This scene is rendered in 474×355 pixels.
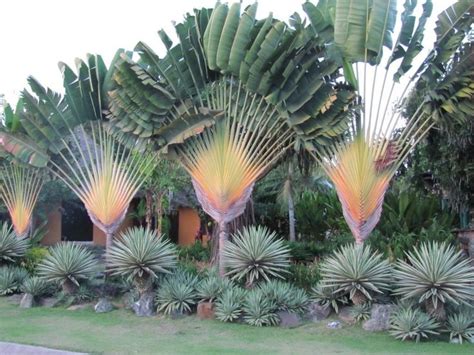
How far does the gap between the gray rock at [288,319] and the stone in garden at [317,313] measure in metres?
0.25

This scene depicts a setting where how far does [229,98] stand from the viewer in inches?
510

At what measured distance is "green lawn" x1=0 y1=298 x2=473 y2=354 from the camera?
28.7 ft

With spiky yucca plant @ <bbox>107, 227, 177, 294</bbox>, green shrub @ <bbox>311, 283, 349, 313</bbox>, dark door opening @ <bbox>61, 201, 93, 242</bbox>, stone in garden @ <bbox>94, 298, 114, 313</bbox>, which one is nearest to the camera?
green shrub @ <bbox>311, 283, 349, 313</bbox>

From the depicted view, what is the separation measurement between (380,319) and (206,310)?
11.0 ft

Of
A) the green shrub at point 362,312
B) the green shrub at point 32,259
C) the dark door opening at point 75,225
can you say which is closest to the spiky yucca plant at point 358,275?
the green shrub at point 362,312

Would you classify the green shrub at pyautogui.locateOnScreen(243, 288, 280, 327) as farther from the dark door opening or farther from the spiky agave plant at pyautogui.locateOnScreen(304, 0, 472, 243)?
→ the dark door opening

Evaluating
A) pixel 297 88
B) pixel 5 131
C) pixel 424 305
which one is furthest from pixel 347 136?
pixel 5 131

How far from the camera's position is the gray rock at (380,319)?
9.81m

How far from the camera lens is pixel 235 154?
12609 mm

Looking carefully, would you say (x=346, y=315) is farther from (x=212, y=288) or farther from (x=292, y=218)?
(x=292, y=218)

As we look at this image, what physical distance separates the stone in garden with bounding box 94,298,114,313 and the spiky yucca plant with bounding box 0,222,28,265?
4081 millimetres

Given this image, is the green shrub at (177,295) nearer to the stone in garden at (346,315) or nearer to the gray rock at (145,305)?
the gray rock at (145,305)

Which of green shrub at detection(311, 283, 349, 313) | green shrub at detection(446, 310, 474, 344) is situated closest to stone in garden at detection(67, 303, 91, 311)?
green shrub at detection(311, 283, 349, 313)

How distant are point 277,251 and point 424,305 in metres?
3.00
